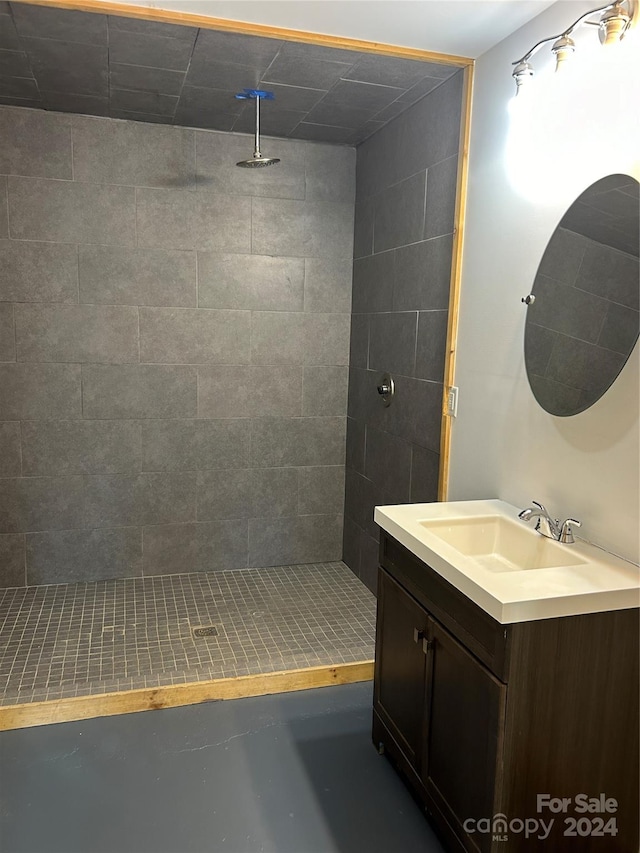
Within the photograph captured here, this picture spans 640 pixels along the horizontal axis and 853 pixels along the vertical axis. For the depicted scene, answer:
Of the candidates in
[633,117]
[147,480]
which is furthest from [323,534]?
[633,117]

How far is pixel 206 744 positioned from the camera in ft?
7.98

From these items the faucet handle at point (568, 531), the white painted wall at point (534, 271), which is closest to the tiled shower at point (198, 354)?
the white painted wall at point (534, 271)

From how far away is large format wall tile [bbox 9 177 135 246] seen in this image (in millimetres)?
3373

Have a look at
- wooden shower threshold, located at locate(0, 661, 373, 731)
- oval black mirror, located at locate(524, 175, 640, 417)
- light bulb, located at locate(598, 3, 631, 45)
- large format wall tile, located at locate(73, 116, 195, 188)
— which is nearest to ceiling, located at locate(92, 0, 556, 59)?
light bulb, located at locate(598, 3, 631, 45)

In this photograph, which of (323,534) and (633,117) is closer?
(633,117)

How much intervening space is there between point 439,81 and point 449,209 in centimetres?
53

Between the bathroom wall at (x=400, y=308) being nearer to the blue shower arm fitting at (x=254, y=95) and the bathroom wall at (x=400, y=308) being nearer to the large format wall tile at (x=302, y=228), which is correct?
the large format wall tile at (x=302, y=228)

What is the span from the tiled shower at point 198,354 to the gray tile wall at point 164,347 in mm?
10

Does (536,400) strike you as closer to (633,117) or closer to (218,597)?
(633,117)

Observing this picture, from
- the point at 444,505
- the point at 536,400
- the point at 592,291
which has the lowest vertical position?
the point at 444,505

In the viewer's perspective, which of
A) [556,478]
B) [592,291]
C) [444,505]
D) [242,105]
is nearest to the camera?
[592,291]

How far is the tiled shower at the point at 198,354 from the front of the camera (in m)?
3.37

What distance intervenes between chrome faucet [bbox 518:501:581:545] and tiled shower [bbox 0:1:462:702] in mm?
989

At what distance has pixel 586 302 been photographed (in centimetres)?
201
